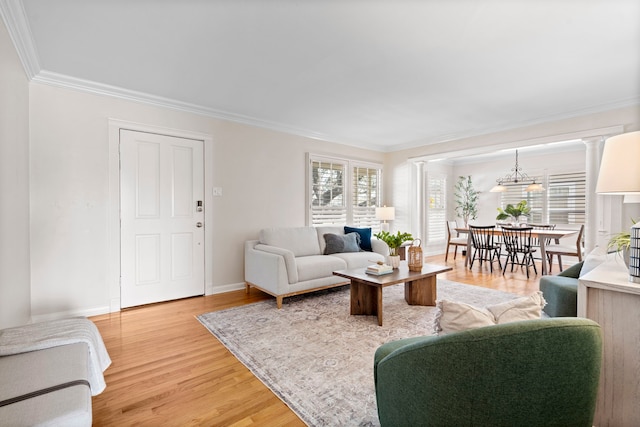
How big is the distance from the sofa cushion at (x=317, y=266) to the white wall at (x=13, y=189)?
8.11ft

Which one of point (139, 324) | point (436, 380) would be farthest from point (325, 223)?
point (436, 380)

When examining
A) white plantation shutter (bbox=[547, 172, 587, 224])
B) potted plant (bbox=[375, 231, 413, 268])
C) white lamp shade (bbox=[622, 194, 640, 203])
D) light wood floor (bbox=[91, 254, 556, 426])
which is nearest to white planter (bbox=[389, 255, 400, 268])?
potted plant (bbox=[375, 231, 413, 268])

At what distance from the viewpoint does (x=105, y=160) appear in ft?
11.0

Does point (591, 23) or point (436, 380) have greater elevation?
point (591, 23)

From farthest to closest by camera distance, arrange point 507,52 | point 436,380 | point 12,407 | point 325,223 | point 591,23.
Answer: point 325,223
point 507,52
point 591,23
point 12,407
point 436,380

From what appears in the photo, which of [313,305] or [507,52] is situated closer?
[507,52]

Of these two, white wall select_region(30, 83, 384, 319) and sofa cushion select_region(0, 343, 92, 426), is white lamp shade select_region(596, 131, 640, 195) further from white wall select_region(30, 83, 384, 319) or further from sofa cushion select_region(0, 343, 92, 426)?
white wall select_region(30, 83, 384, 319)

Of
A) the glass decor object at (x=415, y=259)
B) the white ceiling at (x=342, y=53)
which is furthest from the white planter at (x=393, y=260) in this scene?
the white ceiling at (x=342, y=53)

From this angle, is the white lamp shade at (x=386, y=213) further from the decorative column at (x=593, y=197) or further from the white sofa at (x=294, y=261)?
the decorative column at (x=593, y=197)

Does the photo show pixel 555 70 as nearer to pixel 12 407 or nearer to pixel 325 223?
pixel 325 223

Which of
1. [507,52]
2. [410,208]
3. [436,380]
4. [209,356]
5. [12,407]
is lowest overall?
A: [209,356]

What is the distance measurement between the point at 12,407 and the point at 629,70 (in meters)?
4.92

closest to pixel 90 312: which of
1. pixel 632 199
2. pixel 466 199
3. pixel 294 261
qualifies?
pixel 294 261

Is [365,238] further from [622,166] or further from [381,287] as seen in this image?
[622,166]
